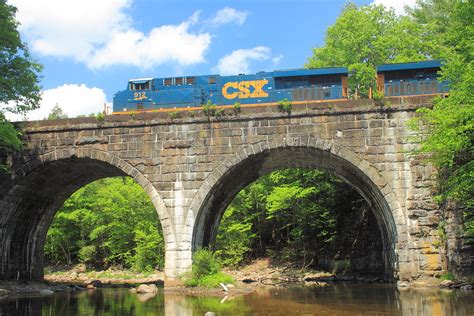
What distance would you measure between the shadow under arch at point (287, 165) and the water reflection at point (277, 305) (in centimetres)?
315

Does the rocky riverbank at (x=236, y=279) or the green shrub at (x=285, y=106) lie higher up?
the green shrub at (x=285, y=106)

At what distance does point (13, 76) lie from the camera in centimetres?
2245

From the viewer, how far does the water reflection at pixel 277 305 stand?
1398 cm

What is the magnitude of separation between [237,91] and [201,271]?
917 centimetres

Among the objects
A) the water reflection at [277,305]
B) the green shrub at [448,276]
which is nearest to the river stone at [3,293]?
the water reflection at [277,305]

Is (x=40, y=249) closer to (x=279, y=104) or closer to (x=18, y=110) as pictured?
(x=18, y=110)

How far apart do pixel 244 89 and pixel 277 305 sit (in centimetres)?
1171

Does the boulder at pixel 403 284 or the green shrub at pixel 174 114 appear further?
the green shrub at pixel 174 114

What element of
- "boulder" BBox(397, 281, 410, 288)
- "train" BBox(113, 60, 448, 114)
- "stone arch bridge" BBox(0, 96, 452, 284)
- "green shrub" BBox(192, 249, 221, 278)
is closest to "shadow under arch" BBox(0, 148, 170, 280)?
"stone arch bridge" BBox(0, 96, 452, 284)

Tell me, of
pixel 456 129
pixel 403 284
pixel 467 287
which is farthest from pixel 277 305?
pixel 456 129

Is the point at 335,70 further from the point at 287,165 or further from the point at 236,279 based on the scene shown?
the point at 236,279

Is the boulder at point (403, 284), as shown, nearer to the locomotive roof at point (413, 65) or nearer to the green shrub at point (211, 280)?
the green shrub at point (211, 280)

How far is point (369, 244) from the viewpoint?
100 ft

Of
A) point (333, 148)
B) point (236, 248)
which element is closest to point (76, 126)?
point (333, 148)
